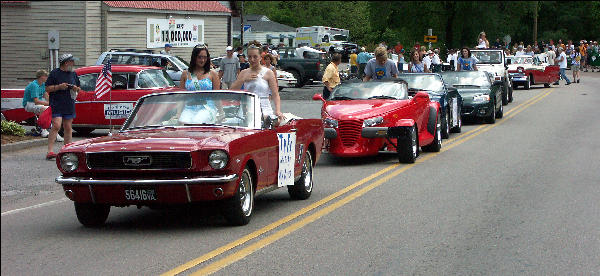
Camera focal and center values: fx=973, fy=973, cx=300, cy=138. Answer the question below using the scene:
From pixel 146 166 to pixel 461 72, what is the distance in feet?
62.0

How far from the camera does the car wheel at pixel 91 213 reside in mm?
8977

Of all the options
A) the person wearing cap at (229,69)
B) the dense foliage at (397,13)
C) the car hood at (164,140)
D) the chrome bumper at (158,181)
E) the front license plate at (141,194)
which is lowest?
the front license plate at (141,194)

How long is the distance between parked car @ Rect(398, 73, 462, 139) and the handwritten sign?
9.09 meters

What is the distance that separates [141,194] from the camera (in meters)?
8.34

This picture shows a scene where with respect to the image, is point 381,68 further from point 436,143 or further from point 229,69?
point 229,69

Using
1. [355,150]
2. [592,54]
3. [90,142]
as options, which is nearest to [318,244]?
[90,142]

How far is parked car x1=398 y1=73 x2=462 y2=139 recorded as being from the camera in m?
19.7

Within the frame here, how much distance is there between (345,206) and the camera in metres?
10.6

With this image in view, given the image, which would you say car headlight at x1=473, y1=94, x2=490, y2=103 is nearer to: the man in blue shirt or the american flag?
the american flag

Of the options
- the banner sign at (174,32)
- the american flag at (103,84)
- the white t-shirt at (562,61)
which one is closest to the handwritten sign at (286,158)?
the american flag at (103,84)

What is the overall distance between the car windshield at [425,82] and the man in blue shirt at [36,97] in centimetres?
741

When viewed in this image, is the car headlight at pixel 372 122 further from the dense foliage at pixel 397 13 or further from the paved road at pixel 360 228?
the dense foliage at pixel 397 13

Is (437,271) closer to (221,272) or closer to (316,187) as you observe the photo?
(221,272)

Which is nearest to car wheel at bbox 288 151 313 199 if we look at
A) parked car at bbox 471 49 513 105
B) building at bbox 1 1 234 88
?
parked car at bbox 471 49 513 105
